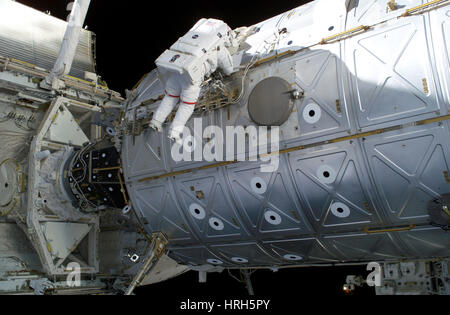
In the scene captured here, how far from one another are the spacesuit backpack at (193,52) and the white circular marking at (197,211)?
177cm

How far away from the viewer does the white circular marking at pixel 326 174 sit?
4902mm

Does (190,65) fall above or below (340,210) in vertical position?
above

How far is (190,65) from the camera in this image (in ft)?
17.0

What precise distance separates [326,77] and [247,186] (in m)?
1.63

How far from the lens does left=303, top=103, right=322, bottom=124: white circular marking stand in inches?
195

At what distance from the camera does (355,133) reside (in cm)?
469

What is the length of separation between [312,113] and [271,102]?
553 mm

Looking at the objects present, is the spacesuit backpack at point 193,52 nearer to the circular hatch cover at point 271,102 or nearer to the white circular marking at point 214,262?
the circular hatch cover at point 271,102

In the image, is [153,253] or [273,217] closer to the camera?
[273,217]

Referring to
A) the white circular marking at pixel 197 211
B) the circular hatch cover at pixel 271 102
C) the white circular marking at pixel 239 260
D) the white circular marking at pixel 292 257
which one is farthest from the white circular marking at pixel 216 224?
the circular hatch cover at pixel 271 102

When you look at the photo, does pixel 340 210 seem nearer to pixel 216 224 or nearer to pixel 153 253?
pixel 216 224

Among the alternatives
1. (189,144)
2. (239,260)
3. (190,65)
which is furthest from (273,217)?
(190,65)

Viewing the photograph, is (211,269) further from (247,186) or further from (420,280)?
(420,280)

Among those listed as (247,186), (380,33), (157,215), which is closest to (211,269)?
(157,215)
